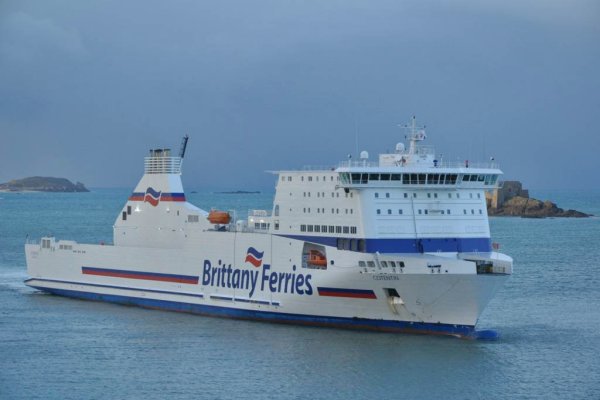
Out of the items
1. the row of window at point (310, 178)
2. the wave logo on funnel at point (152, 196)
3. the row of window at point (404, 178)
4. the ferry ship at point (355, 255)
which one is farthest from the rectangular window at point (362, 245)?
the wave logo on funnel at point (152, 196)

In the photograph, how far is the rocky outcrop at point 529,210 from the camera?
112 metres

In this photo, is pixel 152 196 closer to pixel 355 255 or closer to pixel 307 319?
pixel 307 319

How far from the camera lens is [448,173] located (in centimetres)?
3091

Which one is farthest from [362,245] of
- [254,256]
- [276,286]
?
[254,256]

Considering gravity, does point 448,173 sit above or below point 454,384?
above

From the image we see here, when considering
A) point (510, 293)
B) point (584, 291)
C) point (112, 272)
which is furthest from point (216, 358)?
point (584, 291)

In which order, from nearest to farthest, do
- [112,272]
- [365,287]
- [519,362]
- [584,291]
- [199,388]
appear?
[199,388], [519,362], [365,287], [112,272], [584,291]

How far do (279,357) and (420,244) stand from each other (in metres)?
5.68

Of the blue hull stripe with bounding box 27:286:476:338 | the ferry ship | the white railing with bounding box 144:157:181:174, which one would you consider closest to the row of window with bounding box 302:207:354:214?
the ferry ship

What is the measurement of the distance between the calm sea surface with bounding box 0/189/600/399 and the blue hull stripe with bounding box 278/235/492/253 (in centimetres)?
233

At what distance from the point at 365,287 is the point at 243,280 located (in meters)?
4.83

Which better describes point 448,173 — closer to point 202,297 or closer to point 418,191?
point 418,191

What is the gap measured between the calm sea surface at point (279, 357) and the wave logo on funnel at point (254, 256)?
183 centimetres

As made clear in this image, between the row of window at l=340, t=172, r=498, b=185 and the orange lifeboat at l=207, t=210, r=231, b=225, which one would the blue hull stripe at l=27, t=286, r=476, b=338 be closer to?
the orange lifeboat at l=207, t=210, r=231, b=225
